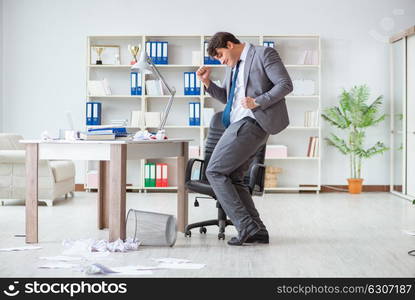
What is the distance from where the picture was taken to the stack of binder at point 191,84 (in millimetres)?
8016

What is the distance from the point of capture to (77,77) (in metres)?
8.35

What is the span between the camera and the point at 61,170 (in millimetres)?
6730

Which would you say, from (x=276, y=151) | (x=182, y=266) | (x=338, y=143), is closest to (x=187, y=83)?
(x=276, y=151)

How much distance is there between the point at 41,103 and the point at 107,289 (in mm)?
6060

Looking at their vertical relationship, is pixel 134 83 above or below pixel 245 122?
above

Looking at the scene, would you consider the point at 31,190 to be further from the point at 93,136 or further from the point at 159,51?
the point at 159,51

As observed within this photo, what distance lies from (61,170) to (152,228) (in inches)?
119

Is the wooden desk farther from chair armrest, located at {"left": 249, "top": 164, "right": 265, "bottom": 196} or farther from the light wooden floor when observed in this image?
chair armrest, located at {"left": 249, "top": 164, "right": 265, "bottom": 196}

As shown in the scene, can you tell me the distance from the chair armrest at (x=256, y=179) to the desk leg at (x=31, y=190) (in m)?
1.42

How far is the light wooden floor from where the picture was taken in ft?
10.8

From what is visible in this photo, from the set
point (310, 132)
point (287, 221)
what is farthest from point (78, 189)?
point (287, 221)

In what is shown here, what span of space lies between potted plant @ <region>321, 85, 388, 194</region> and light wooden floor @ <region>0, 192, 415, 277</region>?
104 centimetres

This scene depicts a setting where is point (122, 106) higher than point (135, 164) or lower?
higher

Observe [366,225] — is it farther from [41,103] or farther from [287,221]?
[41,103]
